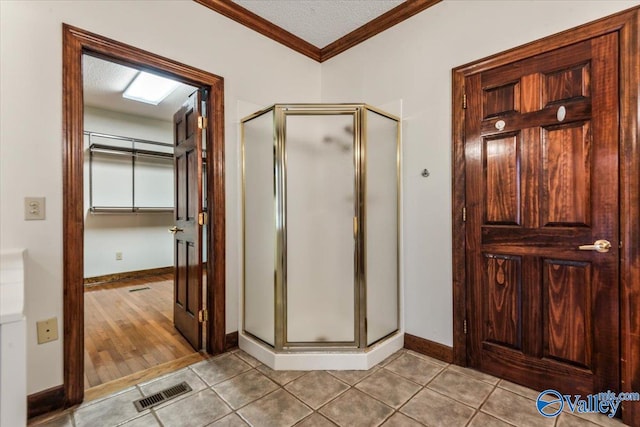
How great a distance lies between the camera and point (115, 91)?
12.7ft

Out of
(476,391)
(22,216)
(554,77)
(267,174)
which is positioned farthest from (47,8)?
(476,391)

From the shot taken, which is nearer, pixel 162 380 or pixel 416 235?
pixel 162 380

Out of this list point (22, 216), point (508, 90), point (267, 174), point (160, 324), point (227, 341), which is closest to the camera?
point (22, 216)

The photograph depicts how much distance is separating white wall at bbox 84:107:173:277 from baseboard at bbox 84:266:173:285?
56mm

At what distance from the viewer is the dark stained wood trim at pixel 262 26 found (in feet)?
7.52

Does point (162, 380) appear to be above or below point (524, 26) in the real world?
below

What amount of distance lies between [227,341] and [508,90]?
107 inches

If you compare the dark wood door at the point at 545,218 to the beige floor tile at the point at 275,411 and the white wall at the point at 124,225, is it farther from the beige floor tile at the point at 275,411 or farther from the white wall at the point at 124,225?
the white wall at the point at 124,225

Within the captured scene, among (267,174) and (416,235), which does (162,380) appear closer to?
(267,174)

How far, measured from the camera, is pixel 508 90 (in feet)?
6.19

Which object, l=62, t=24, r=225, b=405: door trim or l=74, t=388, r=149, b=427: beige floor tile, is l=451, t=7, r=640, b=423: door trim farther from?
l=62, t=24, r=225, b=405: door trim

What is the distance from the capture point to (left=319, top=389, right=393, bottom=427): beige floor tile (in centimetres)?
153
